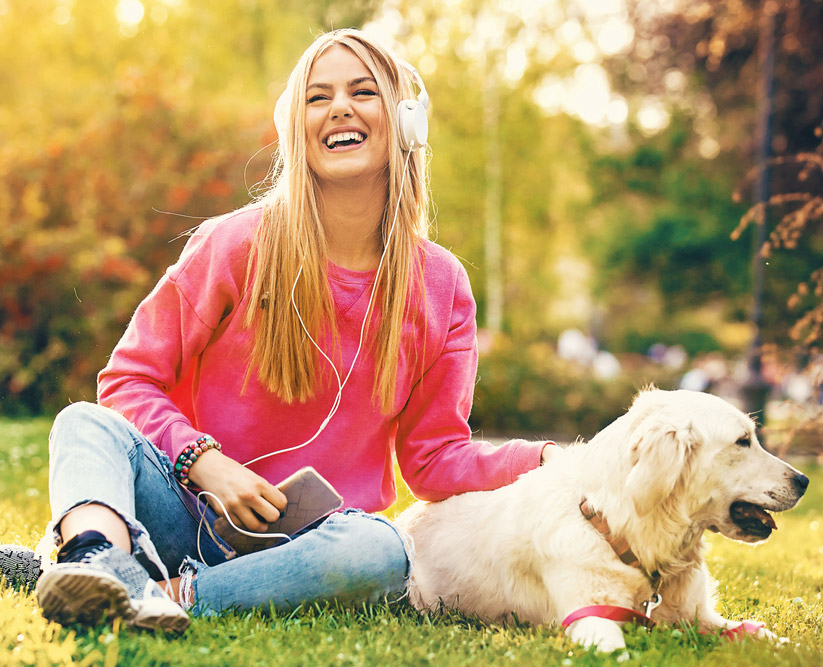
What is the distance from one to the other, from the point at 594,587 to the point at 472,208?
18.7 metres

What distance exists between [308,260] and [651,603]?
1.63m

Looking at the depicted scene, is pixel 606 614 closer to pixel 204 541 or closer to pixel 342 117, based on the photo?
A: pixel 204 541

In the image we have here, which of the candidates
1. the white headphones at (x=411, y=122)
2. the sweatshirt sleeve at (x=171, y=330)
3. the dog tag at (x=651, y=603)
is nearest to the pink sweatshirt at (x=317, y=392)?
the sweatshirt sleeve at (x=171, y=330)

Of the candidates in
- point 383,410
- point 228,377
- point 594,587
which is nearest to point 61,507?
point 228,377

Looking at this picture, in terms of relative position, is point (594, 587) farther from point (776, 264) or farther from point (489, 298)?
point (489, 298)

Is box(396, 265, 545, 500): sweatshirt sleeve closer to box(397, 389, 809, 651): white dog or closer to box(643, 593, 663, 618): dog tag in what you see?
box(397, 389, 809, 651): white dog

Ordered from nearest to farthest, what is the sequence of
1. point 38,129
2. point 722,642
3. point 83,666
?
point 83,666 < point 722,642 < point 38,129

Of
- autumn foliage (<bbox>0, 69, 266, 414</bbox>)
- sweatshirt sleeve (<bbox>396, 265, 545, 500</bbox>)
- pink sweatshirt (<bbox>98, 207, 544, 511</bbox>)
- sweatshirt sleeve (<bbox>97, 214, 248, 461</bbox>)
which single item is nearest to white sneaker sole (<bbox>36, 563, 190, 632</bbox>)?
pink sweatshirt (<bbox>98, 207, 544, 511</bbox>)

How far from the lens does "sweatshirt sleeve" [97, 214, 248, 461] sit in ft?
9.29

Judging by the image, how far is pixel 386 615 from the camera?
2623 mm

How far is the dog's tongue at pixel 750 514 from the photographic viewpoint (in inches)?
105

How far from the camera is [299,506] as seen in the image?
2715 mm

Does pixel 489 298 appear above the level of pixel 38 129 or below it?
below

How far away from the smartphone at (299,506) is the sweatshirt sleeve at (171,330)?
1.43 feet
